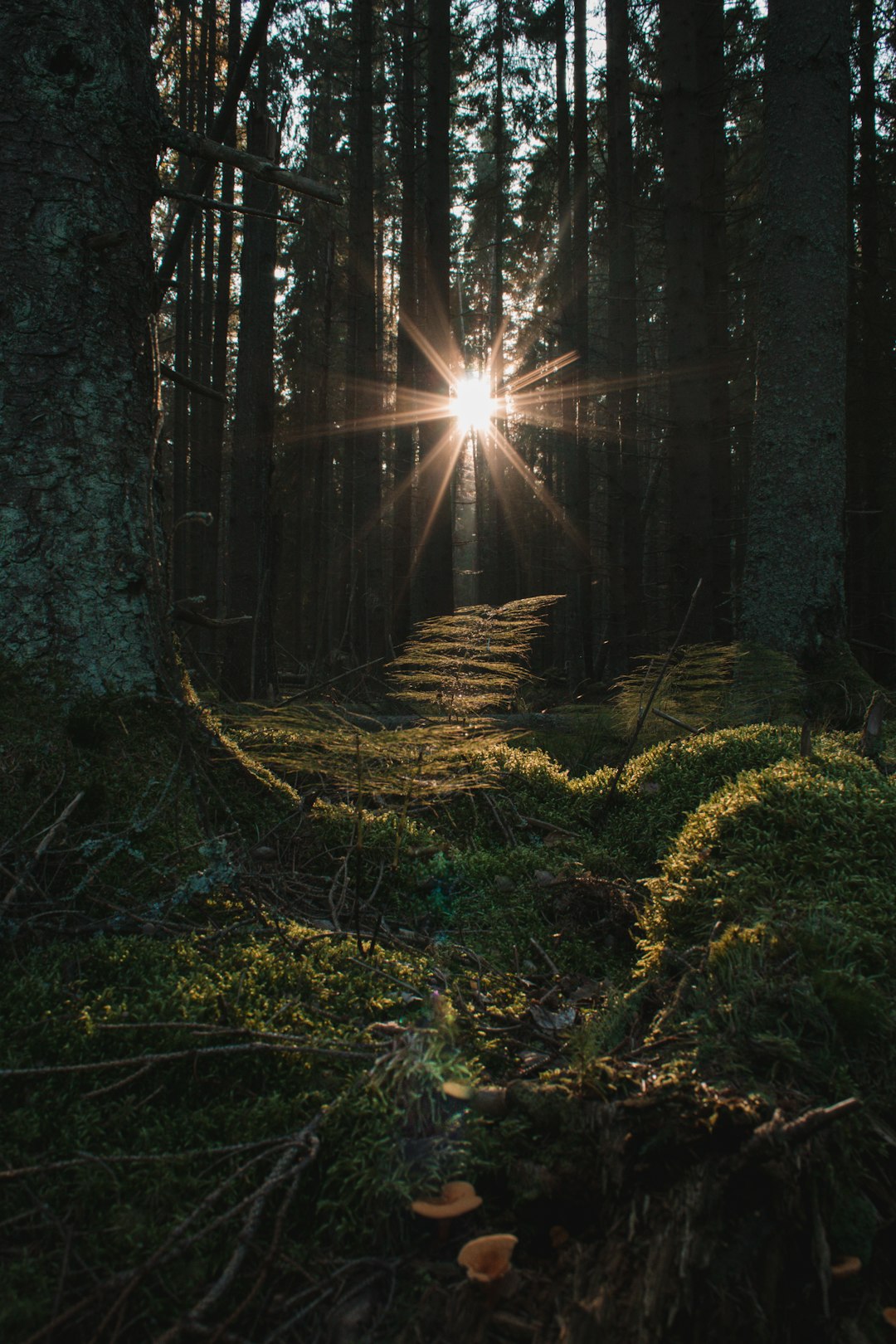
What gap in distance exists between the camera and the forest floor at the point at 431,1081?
1174 millimetres

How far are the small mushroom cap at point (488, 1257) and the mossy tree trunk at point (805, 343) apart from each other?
19.1 ft

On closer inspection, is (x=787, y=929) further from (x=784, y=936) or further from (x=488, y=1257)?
(x=488, y=1257)

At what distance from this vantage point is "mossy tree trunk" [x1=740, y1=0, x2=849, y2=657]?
621 cm

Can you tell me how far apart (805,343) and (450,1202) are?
7043 millimetres

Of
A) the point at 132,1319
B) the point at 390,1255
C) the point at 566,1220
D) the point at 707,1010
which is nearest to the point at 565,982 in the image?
the point at 707,1010

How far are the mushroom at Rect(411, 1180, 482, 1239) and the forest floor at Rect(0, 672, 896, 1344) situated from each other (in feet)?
0.16

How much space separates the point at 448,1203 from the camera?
1.25 meters

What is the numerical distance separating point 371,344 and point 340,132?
1258 centimetres

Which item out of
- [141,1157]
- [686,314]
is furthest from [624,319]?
[141,1157]

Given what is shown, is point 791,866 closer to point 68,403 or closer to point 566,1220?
point 566,1220

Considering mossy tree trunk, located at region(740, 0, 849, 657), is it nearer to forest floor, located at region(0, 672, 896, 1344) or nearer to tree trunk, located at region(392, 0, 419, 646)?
forest floor, located at region(0, 672, 896, 1344)

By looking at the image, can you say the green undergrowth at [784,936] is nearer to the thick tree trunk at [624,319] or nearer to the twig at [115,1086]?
the twig at [115,1086]

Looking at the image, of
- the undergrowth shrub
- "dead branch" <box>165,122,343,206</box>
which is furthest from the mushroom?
"dead branch" <box>165,122,343,206</box>

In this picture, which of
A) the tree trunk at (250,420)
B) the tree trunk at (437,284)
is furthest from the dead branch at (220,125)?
the tree trunk at (437,284)
